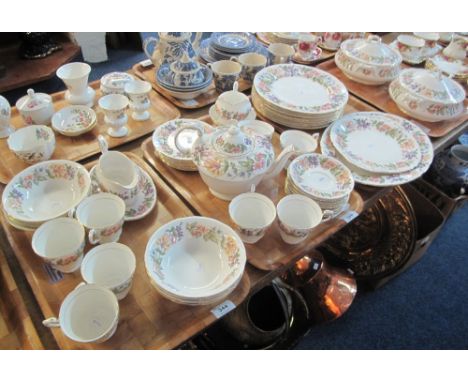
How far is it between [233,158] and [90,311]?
0.47 meters

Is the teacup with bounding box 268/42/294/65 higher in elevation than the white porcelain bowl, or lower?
higher

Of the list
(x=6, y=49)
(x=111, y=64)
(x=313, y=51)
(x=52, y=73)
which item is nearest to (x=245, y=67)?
(x=313, y=51)

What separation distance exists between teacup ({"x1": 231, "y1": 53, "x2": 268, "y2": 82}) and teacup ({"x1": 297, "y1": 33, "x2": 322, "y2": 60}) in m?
0.27

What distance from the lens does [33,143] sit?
1.10 m

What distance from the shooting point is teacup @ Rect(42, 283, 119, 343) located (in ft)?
2.33

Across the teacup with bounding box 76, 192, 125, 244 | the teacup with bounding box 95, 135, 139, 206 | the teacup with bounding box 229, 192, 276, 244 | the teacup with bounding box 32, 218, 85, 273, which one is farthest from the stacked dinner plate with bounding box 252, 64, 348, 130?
the teacup with bounding box 32, 218, 85, 273

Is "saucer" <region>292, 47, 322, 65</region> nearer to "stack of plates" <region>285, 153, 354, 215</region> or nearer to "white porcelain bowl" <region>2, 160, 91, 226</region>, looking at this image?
"stack of plates" <region>285, 153, 354, 215</region>

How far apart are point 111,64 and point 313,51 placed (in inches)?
69.3

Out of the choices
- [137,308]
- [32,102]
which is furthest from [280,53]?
[137,308]

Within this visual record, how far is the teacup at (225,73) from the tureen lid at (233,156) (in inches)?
20.3

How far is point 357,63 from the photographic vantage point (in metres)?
1.51

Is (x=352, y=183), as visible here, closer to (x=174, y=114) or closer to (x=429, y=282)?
(x=174, y=114)

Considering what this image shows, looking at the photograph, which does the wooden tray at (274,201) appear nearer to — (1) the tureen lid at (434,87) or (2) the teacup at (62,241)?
(2) the teacup at (62,241)

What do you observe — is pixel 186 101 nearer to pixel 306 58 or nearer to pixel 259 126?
pixel 259 126
